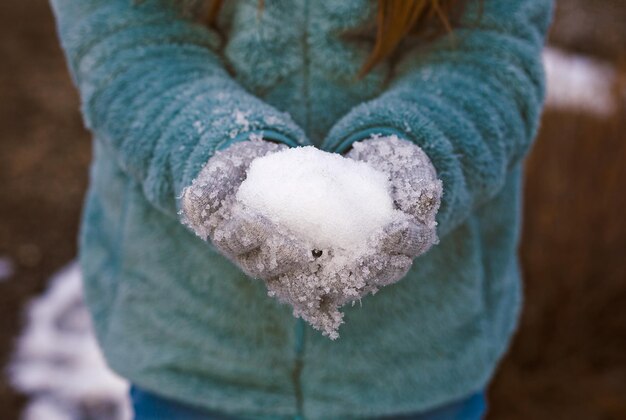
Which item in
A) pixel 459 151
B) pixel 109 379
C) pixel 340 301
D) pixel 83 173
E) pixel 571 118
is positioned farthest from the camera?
pixel 83 173

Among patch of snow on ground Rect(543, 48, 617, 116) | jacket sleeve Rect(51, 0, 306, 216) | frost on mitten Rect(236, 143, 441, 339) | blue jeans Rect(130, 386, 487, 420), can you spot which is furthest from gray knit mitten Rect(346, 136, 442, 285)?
patch of snow on ground Rect(543, 48, 617, 116)

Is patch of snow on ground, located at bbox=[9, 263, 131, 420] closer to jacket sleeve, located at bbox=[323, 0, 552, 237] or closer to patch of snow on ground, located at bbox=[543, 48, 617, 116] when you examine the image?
jacket sleeve, located at bbox=[323, 0, 552, 237]

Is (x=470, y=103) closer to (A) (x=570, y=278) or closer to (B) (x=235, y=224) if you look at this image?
(B) (x=235, y=224)

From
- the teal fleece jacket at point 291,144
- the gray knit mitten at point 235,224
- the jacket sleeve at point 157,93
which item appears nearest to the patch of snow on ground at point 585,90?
the teal fleece jacket at point 291,144

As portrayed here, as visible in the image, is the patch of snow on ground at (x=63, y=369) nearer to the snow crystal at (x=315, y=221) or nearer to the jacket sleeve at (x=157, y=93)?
the jacket sleeve at (x=157, y=93)

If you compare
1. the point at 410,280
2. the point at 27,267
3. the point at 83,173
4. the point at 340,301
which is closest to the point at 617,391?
the point at 410,280

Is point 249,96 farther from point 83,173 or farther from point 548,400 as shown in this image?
point 83,173
